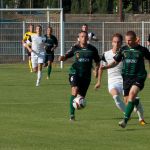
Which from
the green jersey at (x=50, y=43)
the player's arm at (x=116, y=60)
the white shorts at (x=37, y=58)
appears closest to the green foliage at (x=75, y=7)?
the green jersey at (x=50, y=43)

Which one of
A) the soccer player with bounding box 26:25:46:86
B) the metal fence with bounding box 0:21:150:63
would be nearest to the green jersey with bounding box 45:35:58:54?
the soccer player with bounding box 26:25:46:86

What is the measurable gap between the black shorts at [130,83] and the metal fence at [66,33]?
2647 cm

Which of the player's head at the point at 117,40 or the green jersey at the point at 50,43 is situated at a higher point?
the player's head at the point at 117,40

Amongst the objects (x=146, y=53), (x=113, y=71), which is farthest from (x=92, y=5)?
(x=146, y=53)

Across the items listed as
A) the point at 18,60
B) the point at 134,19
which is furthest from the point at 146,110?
the point at 134,19

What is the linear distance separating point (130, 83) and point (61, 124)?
1.62m

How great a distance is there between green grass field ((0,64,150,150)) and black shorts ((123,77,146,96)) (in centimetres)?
74

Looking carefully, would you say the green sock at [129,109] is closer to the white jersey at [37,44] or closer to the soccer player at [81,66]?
the soccer player at [81,66]

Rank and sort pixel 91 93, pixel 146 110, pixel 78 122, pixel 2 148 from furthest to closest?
pixel 91 93 → pixel 146 110 → pixel 78 122 → pixel 2 148

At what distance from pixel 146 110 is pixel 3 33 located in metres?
25.5

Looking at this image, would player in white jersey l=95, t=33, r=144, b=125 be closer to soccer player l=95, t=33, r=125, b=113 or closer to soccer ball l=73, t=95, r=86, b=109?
soccer player l=95, t=33, r=125, b=113

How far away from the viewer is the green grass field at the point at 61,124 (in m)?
11.8

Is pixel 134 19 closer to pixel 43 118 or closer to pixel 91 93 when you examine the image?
pixel 91 93

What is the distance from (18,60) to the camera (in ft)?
135
